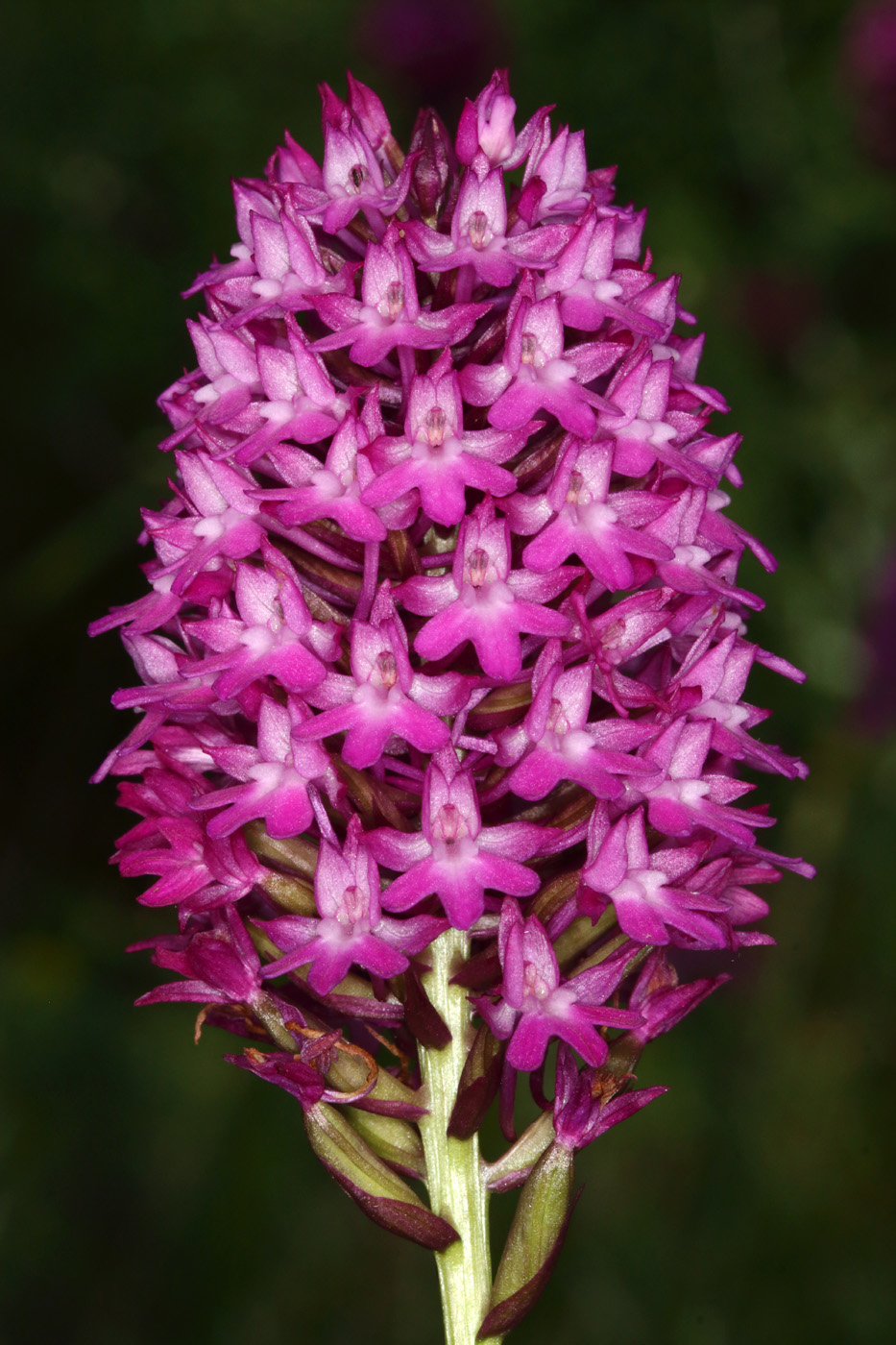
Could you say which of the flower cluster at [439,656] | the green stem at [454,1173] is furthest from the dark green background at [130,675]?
the flower cluster at [439,656]

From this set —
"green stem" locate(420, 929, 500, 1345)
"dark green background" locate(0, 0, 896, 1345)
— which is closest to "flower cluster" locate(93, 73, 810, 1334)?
"green stem" locate(420, 929, 500, 1345)

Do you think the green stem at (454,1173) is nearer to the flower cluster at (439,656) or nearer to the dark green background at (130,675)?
the flower cluster at (439,656)

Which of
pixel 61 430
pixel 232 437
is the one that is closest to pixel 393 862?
pixel 232 437

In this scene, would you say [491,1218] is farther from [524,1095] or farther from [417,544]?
[417,544]

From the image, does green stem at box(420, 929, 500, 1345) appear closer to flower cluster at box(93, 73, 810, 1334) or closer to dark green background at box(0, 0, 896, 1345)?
flower cluster at box(93, 73, 810, 1334)

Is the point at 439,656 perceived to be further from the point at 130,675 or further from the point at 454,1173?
the point at 130,675
